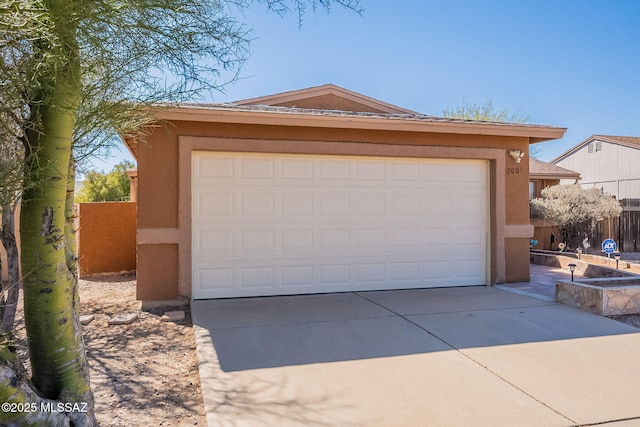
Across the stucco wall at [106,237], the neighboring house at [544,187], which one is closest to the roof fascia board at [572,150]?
the neighboring house at [544,187]

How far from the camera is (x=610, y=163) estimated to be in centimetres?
2430

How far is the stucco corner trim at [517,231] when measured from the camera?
8.89 m

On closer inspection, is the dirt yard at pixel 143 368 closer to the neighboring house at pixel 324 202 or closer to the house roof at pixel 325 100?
the neighboring house at pixel 324 202

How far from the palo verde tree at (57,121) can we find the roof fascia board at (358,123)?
10.6 ft

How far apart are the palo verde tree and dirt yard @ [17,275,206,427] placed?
74 centimetres

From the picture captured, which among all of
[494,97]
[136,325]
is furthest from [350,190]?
[494,97]

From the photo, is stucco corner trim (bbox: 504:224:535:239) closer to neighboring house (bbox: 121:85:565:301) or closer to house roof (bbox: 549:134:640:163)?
neighboring house (bbox: 121:85:565:301)

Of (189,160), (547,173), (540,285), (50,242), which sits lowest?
(540,285)

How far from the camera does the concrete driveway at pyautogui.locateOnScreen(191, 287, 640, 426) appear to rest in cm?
350

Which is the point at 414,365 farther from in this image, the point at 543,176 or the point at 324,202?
the point at 543,176

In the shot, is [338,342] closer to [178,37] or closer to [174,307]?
[174,307]

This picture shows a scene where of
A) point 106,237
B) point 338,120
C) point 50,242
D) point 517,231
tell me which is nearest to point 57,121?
point 50,242

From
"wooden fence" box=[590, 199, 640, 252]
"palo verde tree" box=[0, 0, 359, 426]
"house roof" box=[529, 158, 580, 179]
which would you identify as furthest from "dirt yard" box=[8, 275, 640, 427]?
"house roof" box=[529, 158, 580, 179]

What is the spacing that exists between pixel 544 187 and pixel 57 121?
19675 mm
